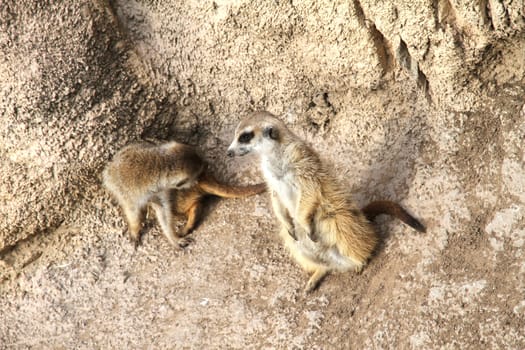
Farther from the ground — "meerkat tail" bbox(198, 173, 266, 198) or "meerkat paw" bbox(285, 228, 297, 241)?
"meerkat paw" bbox(285, 228, 297, 241)

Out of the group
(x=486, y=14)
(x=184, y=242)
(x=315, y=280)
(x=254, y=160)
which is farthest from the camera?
(x=254, y=160)

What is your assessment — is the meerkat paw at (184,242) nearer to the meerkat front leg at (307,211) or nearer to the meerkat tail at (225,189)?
the meerkat tail at (225,189)

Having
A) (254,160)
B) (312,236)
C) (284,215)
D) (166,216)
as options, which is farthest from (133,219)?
(312,236)

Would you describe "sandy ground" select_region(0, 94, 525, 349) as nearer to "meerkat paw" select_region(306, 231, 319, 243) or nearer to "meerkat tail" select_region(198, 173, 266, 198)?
"meerkat tail" select_region(198, 173, 266, 198)

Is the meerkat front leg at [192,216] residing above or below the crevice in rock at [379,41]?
below

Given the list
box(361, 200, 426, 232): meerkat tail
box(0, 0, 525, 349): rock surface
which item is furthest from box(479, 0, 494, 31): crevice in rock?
box(361, 200, 426, 232): meerkat tail

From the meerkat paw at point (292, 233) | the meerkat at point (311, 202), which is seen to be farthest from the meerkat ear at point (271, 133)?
the meerkat paw at point (292, 233)

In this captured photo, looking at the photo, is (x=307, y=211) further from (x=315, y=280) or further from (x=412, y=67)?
(x=412, y=67)

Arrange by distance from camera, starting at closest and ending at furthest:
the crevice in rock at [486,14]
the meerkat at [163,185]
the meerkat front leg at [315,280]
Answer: the crevice in rock at [486,14] < the meerkat front leg at [315,280] < the meerkat at [163,185]

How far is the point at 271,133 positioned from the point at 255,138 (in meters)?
0.06

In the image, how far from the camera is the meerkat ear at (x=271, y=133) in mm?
2359

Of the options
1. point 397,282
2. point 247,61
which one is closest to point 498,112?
point 397,282

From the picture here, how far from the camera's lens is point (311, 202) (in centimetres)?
238

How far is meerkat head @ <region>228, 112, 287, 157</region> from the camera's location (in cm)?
237
